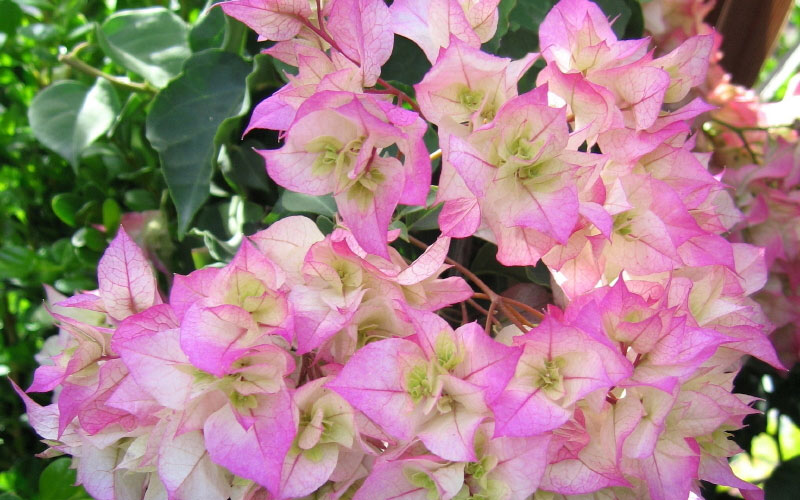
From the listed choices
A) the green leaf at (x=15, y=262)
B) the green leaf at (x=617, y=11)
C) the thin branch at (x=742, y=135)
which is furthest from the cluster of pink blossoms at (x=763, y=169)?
the green leaf at (x=15, y=262)

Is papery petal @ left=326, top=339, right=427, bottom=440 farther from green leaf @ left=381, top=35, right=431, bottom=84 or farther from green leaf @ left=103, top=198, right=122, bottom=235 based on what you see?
green leaf @ left=103, top=198, right=122, bottom=235

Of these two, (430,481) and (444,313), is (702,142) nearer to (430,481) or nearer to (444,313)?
(444,313)

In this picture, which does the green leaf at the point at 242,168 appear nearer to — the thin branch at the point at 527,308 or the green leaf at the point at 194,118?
the green leaf at the point at 194,118

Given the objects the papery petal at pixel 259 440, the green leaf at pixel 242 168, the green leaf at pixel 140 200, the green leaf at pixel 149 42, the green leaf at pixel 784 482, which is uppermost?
the green leaf at pixel 149 42

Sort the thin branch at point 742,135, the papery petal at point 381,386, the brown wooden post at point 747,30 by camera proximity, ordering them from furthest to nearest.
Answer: the brown wooden post at point 747,30
the thin branch at point 742,135
the papery petal at point 381,386

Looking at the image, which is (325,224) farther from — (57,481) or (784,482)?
(784,482)

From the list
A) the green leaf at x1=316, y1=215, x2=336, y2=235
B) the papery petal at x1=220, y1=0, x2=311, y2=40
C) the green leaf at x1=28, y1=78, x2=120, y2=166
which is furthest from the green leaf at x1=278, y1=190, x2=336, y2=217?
the green leaf at x1=28, y1=78, x2=120, y2=166

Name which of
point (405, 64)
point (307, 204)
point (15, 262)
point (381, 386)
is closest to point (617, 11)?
point (405, 64)
